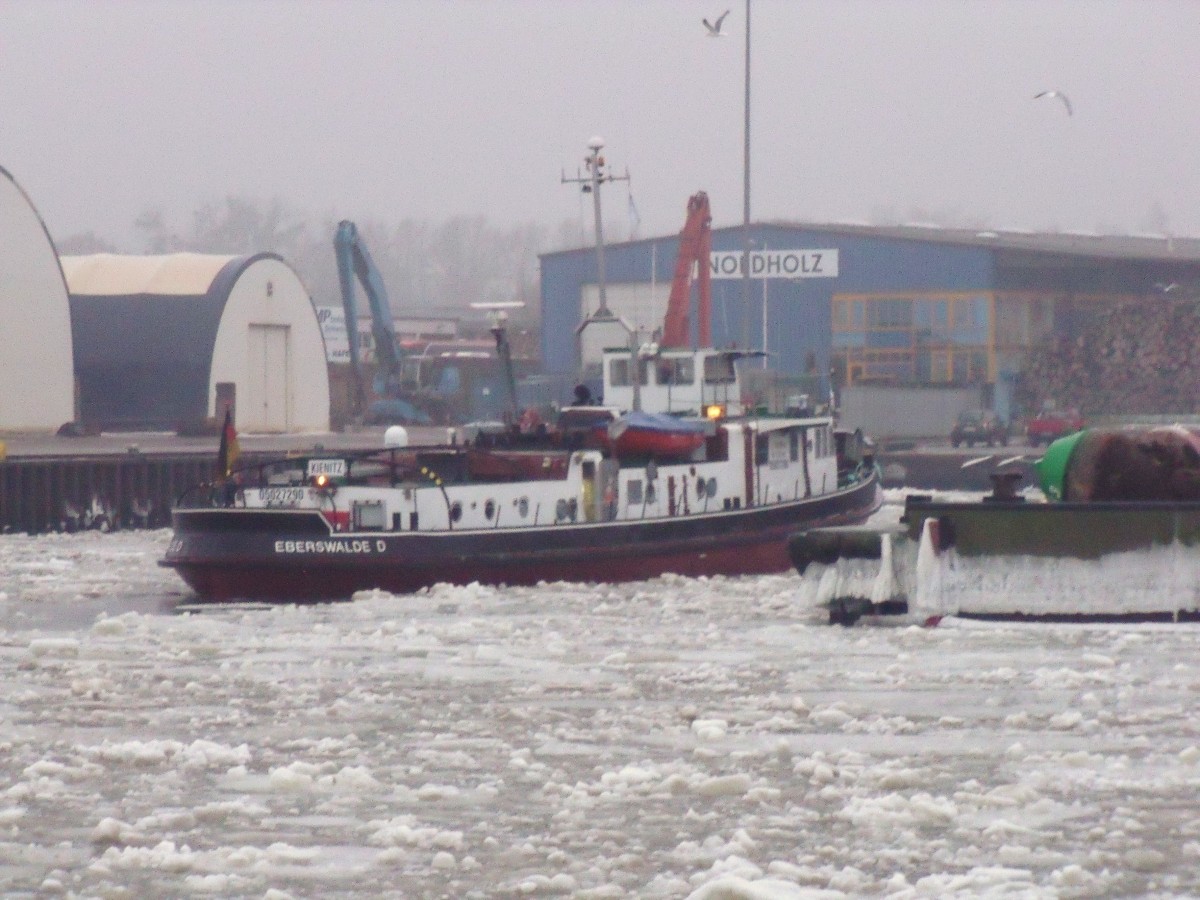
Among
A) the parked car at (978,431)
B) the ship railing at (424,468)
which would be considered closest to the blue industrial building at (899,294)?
the parked car at (978,431)

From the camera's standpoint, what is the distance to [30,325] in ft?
175

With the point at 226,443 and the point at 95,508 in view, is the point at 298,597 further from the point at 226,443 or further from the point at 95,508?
the point at 95,508

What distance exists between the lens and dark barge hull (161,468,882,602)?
23125mm

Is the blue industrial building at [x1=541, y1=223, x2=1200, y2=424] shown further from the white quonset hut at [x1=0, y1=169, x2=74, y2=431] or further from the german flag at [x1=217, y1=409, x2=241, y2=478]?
the german flag at [x1=217, y1=409, x2=241, y2=478]

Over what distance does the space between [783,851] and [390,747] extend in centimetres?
367

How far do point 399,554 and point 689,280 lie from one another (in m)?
15.7

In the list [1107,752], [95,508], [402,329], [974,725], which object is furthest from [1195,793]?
[402,329]

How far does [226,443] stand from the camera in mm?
25688

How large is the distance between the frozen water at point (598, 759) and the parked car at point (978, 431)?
41.0 meters

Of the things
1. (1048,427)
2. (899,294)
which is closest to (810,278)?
(899,294)

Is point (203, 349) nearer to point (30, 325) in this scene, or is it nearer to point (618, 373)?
point (30, 325)

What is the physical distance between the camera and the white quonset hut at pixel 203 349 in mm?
59594

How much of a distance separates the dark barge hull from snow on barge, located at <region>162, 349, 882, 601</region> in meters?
0.02

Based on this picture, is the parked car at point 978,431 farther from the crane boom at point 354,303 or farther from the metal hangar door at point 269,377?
the crane boom at point 354,303
